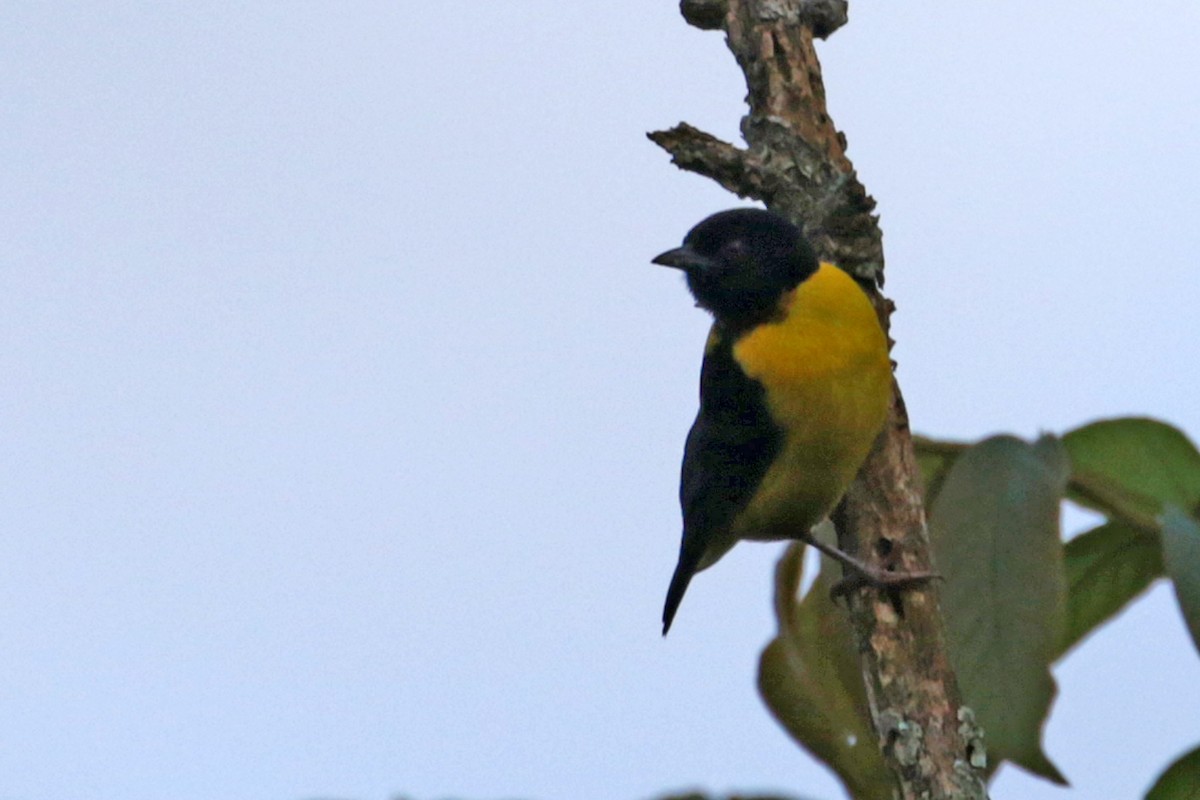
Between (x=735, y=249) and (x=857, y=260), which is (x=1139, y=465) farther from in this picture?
(x=735, y=249)

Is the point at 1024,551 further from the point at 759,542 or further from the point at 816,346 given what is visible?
the point at 759,542

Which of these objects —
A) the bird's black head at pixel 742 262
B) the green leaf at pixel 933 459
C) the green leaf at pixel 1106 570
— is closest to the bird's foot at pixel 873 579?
the green leaf at pixel 933 459

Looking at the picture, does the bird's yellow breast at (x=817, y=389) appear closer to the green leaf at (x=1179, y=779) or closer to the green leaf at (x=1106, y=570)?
the green leaf at (x=1106, y=570)

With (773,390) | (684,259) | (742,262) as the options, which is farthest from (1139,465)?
(684,259)

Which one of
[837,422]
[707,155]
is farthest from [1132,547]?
[707,155]

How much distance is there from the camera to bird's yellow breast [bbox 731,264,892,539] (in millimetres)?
3395

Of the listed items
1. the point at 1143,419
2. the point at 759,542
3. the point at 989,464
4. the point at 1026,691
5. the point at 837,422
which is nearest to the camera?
the point at 1026,691

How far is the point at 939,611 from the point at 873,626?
0.15 m

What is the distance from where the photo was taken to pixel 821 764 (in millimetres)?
2963

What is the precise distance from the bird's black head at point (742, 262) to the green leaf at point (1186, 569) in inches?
54.2

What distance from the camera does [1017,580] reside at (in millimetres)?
2496

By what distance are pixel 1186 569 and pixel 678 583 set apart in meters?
1.50

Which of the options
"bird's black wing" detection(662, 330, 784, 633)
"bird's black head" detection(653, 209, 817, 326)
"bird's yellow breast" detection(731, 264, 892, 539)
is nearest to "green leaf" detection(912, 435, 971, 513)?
"bird's yellow breast" detection(731, 264, 892, 539)

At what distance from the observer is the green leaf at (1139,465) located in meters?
2.86
